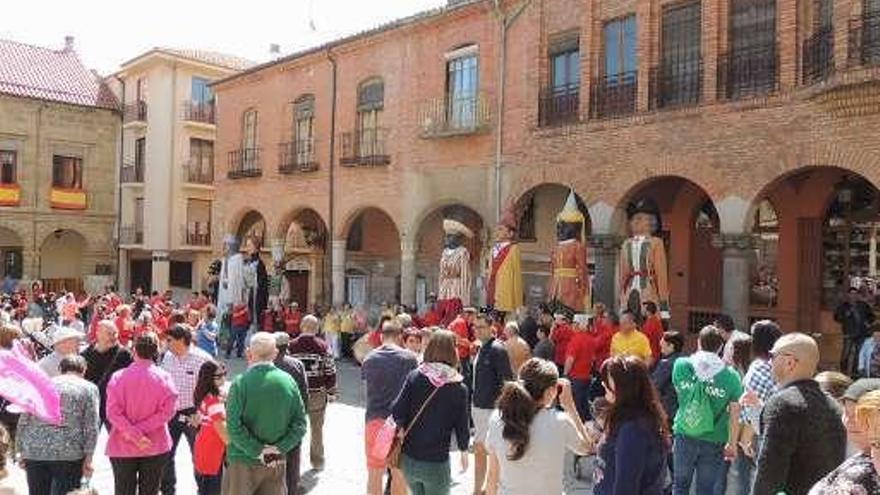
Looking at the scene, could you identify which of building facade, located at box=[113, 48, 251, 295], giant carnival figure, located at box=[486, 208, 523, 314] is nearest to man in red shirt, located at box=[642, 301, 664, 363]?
giant carnival figure, located at box=[486, 208, 523, 314]

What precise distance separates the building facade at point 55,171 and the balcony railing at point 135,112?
2.27 feet

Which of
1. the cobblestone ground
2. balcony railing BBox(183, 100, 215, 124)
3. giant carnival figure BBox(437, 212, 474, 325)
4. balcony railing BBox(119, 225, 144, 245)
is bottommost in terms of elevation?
the cobblestone ground

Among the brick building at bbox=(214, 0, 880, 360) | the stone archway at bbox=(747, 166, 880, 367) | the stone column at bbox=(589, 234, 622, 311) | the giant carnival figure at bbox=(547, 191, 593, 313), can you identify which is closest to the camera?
the brick building at bbox=(214, 0, 880, 360)

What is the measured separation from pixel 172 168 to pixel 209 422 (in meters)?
31.7

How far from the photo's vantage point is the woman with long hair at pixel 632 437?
4.39 meters

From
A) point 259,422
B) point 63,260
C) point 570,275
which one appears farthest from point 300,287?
point 259,422

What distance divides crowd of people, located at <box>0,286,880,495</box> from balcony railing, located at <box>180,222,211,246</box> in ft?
93.4

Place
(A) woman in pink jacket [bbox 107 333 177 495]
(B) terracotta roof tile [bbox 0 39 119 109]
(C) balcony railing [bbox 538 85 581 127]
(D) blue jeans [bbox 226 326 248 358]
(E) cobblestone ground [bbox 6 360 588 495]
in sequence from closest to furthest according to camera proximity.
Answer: (A) woman in pink jacket [bbox 107 333 177 495]
(E) cobblestone ground [bbox 6 360 588 495]
(C) balcony railing [bbox 538 85 581 127]
(D) blue jeans [bbox 226 326 248 358]
(B) terracotta roof tile [bbox 0 39 119 109]

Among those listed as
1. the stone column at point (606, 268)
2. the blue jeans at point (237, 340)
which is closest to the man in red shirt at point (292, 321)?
the blue jeans at point (237, 340)

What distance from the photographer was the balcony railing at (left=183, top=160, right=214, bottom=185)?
1439 inches


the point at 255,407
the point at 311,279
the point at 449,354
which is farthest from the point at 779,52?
the point at 311,279

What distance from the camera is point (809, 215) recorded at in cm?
1538

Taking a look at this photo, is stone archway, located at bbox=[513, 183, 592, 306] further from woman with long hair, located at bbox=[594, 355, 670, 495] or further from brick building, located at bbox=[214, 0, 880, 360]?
woman with long hair, located at bbox=[594, 355, 670, 495]

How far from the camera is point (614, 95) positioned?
15.6 metres
